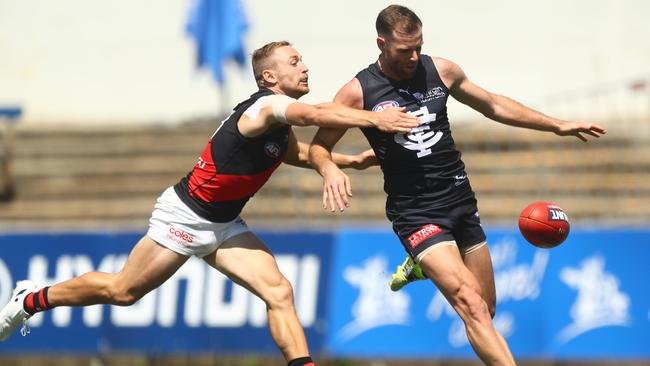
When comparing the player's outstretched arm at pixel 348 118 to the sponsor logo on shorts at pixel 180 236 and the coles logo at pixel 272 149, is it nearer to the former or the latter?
the coles logo at pixel 272 149

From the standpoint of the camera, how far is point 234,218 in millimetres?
9250

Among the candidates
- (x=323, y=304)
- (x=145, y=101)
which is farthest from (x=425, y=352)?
(x=145, y=101)

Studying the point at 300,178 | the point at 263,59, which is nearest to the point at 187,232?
the point at 263,59

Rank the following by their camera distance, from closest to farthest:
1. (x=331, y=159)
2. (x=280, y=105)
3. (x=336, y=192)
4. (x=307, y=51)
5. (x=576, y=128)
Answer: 1. (x=336, y=192)
2. (x=280, y=105)
3. (x=331, y=159)
4. (x=576, y=128)
5. (x=307, y=51)

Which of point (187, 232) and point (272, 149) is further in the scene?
point (187, 232)

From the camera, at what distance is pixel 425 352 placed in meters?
13.2

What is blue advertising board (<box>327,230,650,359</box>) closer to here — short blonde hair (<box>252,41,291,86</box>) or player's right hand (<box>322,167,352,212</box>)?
short blonde hair (<box>252,41,291,86</box>)

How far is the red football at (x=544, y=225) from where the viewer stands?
29.6ft

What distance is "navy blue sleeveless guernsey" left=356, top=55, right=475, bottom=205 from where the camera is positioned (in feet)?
29.0

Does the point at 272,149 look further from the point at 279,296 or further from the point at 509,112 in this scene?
the point at 509,112

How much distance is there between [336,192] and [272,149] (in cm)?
101

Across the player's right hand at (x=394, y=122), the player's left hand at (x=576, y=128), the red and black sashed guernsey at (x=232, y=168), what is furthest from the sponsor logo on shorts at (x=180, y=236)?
the player's left hand at (x=576, y=128)

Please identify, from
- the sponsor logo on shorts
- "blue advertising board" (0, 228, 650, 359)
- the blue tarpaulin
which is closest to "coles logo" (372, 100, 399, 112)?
the sponsor logo on shorts

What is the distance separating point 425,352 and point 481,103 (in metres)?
4.50
